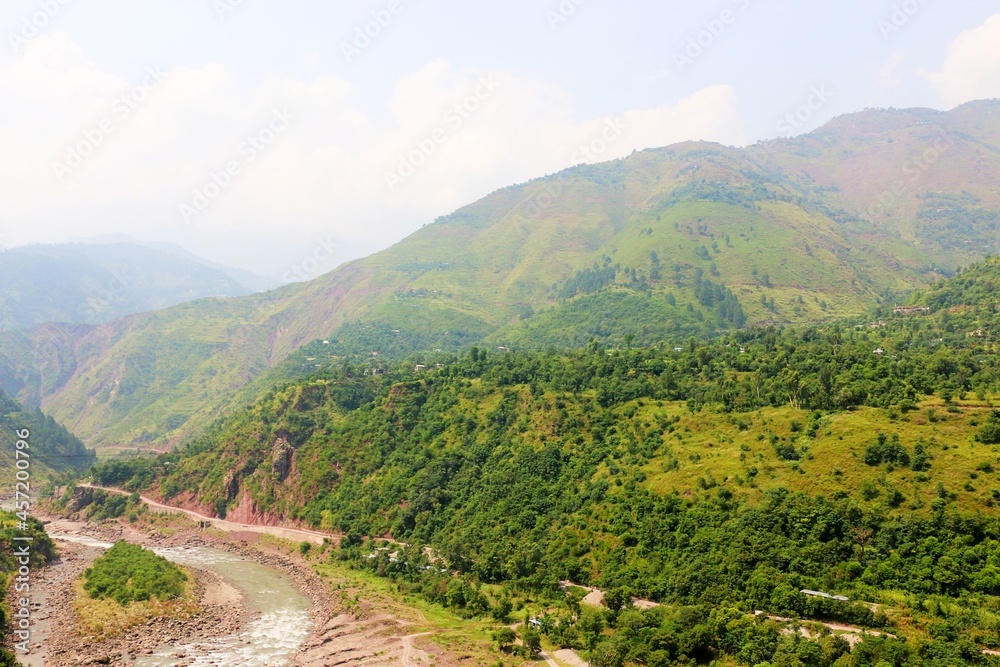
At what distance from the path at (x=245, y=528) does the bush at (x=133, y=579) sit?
16349mm

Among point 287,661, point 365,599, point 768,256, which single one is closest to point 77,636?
point 287,661

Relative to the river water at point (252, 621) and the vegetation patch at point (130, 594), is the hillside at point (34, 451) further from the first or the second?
the vegetation patch at point (130, 594)

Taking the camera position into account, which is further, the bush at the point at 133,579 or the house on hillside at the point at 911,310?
the house on hillside at the point at 911,310

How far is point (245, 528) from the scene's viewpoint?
9250 cm

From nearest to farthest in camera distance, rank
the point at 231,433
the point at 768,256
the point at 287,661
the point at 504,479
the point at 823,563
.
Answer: the point at 823,563 < the point at 287,661 < the point at 504,479 < the point at 231,433 < the point at 768,256

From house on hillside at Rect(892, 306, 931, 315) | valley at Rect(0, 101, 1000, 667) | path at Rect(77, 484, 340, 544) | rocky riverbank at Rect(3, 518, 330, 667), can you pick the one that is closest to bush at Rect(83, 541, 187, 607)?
rocky riverbank at Rect(3, 518, 330, 667)

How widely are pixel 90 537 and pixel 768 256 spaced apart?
169 meters

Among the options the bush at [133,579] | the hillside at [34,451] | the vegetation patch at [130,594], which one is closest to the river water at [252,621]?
the vegetation patch at [130,594]

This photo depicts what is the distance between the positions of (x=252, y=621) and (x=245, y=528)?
1240 inches

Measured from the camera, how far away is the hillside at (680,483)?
46.1 m

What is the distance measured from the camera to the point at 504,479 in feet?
253

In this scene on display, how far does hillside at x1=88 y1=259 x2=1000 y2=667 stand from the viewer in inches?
1813

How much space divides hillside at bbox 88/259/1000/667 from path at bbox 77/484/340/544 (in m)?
1.50

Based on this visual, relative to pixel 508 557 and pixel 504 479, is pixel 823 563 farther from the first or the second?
pixel 504 479
